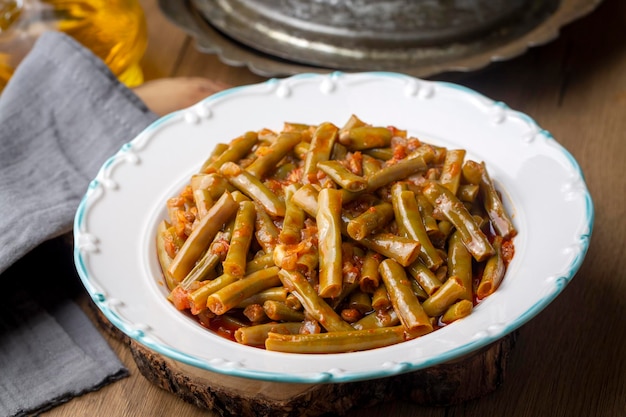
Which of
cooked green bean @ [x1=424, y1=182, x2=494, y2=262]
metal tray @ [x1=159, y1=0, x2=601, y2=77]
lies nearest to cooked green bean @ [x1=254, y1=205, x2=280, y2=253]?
cooked green bean @ [x1=424, y1=182, x2=494, y2=262]

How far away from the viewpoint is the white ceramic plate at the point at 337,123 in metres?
2.06

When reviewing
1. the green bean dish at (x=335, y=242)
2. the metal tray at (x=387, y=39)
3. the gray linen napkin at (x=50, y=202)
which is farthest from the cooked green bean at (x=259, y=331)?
the metal tray at (x=387, y=39)

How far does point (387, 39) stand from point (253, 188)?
1.36 m

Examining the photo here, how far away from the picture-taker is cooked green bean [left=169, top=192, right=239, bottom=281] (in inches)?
94.2

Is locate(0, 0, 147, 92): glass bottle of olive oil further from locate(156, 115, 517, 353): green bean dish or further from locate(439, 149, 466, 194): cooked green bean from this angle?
locate(439, 149, 466, 194): cooked green bean

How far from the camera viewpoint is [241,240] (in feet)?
7.75

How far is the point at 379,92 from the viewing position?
302 cm

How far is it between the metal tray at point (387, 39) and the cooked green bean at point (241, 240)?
116cm

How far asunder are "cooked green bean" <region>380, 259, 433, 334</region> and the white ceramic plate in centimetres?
5

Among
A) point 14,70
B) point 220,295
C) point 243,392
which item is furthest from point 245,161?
point 14,70

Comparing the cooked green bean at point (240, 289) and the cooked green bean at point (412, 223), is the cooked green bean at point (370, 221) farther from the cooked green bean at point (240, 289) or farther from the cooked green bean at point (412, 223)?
the cooked green bean at point (240, 289)

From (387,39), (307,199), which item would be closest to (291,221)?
(307,199)

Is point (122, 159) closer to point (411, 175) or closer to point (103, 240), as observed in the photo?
point (103, 240)

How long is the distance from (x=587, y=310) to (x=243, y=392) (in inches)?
44.6
